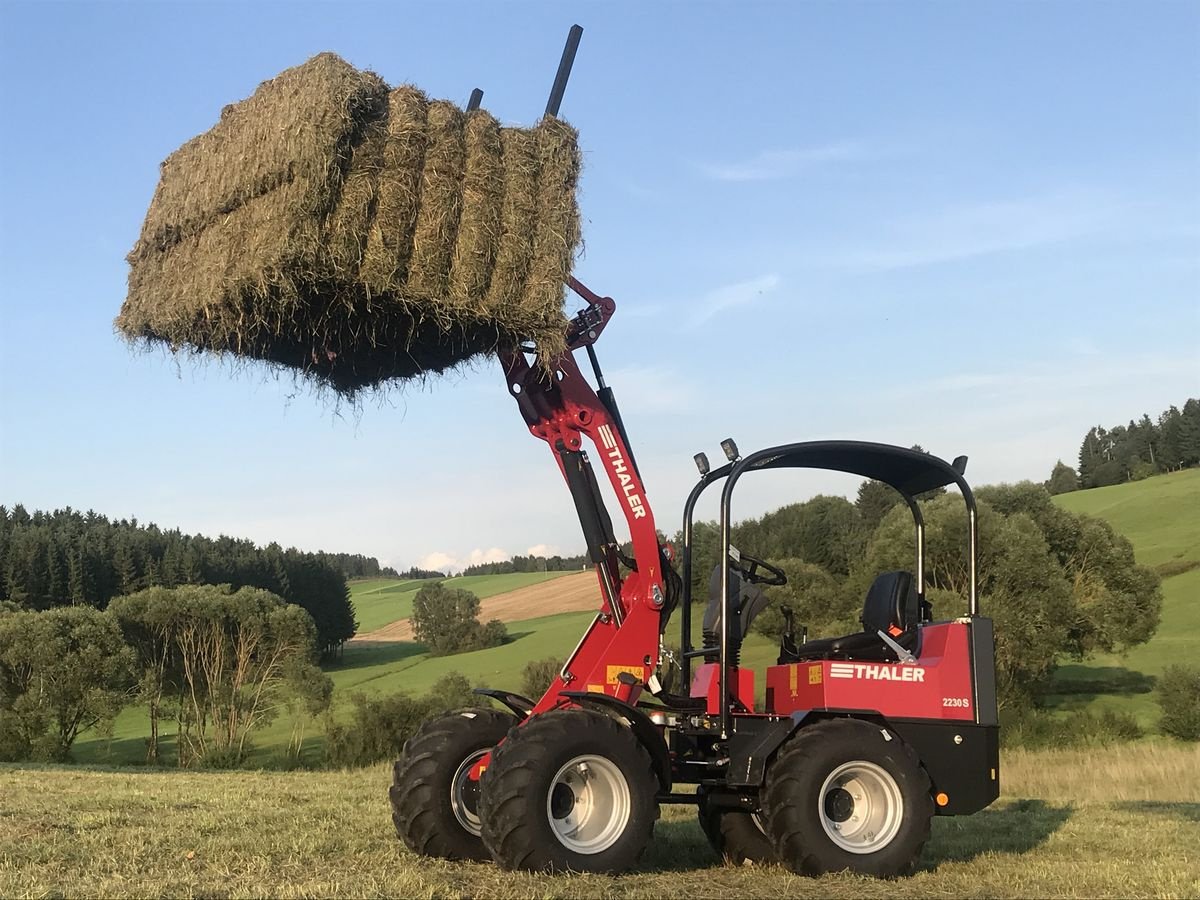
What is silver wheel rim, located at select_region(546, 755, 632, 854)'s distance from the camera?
6.92 meters

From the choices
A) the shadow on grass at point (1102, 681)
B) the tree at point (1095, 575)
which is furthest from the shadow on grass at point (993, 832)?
the shadow on grass at point (1102, 681)

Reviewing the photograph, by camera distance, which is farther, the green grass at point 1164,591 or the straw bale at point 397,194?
the green grass at point 1164,591

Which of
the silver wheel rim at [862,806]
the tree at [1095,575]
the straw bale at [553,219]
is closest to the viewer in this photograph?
the silver wheel rim at [862,806]

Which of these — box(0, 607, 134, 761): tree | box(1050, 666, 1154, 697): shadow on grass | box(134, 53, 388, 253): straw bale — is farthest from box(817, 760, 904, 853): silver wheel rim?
box(1050, 666, 1154, 697): shadow on grass

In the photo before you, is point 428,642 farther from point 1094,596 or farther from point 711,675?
point 711,675

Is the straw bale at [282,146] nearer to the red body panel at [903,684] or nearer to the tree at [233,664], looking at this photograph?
the red body panel at [903,684]

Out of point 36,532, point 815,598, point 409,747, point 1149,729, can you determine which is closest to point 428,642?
point 36,532

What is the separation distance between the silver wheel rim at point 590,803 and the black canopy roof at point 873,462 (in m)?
2.30

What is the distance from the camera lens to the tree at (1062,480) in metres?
99.5

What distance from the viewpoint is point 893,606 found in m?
8.23

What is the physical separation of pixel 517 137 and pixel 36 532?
64.4 meters

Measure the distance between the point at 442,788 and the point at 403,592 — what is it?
317 ft

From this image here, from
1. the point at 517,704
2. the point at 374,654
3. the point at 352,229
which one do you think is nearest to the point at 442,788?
the point at 517,704

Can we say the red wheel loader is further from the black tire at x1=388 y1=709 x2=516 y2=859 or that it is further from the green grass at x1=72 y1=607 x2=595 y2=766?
the green grass at x1=72 y1=607 x2=595 y2=766
